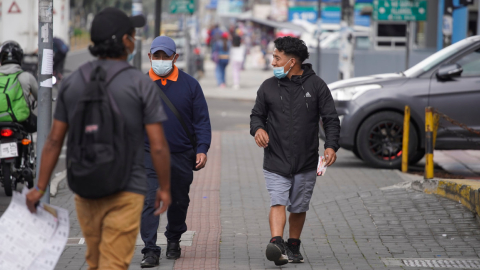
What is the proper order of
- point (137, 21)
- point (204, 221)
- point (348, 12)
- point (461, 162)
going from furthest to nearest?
point (348, 12) → point (461, 162) → point (204, 221) → point (137, 21)

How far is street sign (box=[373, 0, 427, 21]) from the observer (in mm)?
15320

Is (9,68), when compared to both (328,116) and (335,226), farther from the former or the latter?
(328,116)

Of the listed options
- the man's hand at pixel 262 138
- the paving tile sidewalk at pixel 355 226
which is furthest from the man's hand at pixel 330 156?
the paving tile sidewalk at pixel 355 226

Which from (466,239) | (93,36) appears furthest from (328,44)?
(93,36)

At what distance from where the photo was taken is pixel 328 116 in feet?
18.6

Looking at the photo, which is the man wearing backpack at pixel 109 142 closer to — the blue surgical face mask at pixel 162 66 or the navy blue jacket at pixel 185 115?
the blue surgical face mask at pixel 162 66

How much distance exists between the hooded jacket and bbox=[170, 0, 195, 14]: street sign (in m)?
14.7

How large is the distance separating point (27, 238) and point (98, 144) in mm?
587

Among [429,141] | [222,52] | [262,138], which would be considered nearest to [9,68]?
[262,138]

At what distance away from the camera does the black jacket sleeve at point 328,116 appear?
5656 millimetres

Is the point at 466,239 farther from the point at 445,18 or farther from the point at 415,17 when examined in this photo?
the point at 415,17

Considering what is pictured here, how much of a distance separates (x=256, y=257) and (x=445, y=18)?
26.3ft

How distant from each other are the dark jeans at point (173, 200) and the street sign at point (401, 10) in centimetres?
1066

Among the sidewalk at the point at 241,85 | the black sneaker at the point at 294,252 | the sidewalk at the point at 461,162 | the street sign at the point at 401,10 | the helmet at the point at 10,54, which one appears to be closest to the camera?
the black sneaker at the point at 294,252
